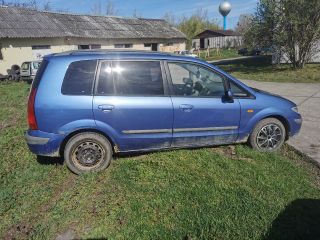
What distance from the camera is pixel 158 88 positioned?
4.81 m

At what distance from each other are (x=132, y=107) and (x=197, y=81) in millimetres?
1184

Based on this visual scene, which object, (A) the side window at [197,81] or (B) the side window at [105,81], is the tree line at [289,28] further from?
(B) the side window at [105,81]

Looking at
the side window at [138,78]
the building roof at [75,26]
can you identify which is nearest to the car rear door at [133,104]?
the side window at [138,78]

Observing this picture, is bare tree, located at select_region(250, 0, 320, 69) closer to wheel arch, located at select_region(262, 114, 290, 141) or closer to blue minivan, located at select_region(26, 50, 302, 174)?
wheel arch, located at select_region(262, 114, 290, 141)

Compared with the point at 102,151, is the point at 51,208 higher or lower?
lower

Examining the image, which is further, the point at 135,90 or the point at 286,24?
the point at 286,24

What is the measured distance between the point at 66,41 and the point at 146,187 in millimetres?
22738

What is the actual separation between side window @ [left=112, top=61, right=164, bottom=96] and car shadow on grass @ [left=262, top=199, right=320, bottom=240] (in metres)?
2.38

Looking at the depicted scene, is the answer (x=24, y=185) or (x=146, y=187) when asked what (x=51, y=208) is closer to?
(x=24, y=185)

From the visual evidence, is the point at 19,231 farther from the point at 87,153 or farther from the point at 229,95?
the point at 229,95

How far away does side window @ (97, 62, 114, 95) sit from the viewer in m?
4.57

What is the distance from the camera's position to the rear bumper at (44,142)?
450 cm

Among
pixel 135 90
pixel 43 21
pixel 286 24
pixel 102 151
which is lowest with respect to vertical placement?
pixel 102 151

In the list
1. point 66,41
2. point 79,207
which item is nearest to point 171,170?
point 79,207
